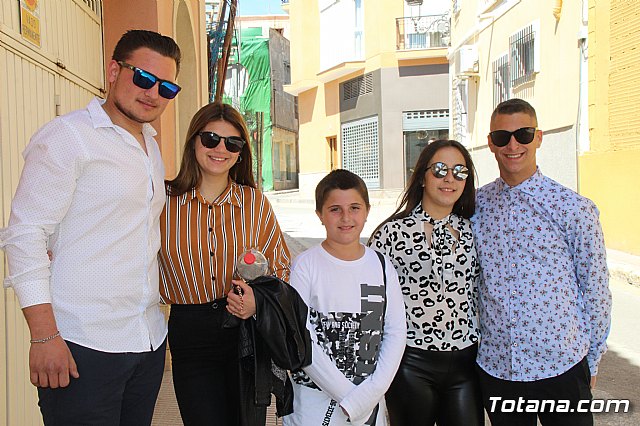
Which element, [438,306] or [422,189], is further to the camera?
[422,189]

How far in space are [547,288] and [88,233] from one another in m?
1.73

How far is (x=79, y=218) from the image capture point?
210 cm

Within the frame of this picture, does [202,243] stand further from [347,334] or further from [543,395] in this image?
[543,395]

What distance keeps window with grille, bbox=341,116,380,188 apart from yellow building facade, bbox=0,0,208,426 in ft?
76.8

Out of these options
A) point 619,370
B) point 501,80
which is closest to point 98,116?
point 619,370

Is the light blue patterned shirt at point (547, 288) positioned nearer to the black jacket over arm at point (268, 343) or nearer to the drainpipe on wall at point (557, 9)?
the black jacket over arm at point (268, 343)

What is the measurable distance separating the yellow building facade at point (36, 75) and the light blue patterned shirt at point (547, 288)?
7.30ft

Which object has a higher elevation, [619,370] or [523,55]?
[523,55]

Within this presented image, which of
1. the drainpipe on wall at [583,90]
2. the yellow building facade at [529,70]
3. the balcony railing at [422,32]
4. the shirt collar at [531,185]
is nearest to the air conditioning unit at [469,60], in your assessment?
the yellow building facade at [529,70]

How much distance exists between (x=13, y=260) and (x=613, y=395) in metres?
4.36

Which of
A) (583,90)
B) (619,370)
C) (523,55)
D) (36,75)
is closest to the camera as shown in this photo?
(36,75)

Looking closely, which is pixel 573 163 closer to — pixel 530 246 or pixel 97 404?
pixel 530 246

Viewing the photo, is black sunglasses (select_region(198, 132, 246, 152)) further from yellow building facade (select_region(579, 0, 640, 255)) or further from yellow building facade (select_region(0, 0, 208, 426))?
yellow building facade (select_region(579, 0, 640, 255))

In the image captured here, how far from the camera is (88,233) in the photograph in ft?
6.92
